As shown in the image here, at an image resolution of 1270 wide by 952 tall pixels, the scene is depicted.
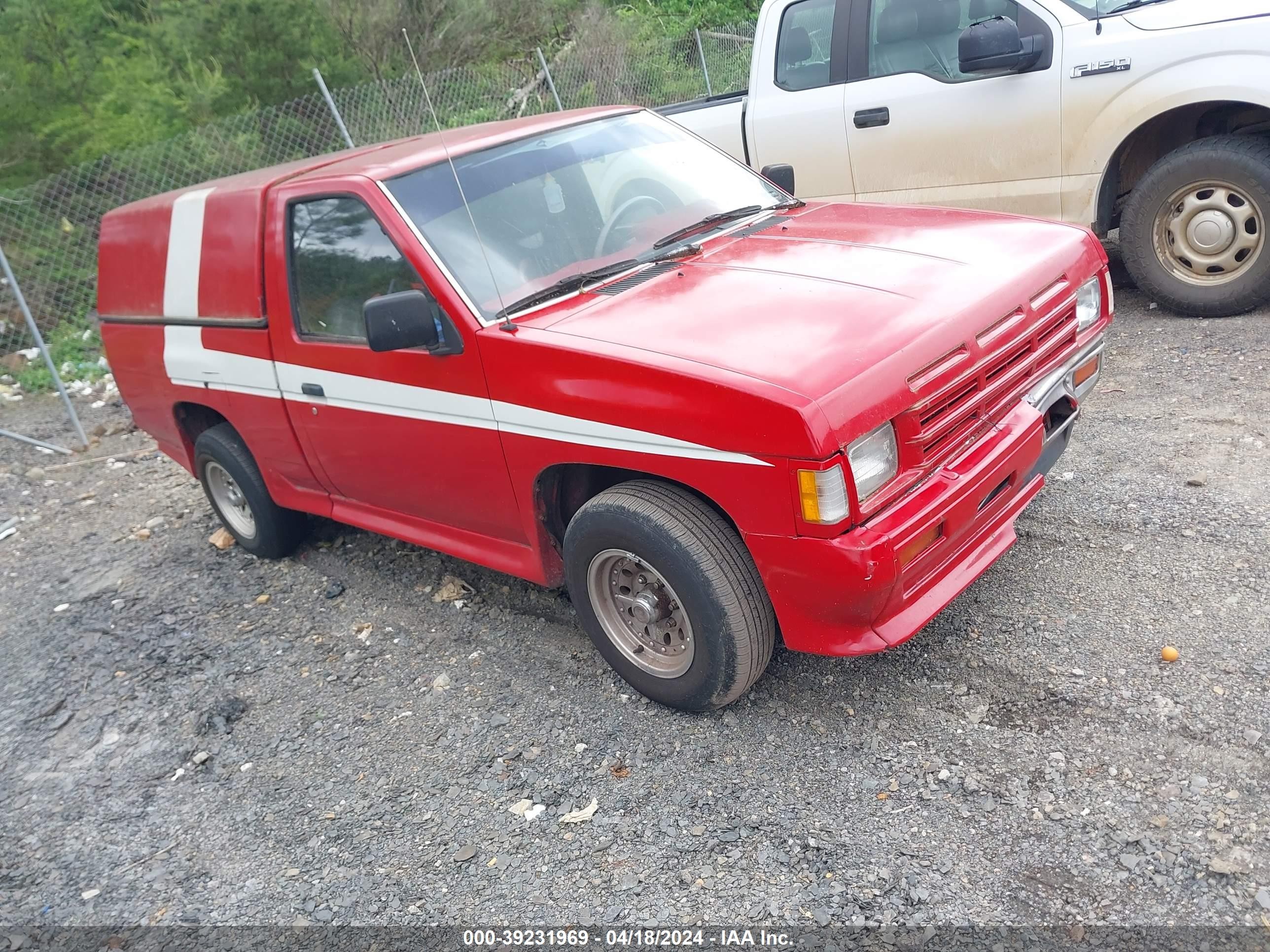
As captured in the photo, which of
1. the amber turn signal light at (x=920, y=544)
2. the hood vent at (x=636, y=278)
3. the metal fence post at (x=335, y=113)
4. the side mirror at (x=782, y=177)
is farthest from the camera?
the metal fence post at (x=335, y=113)

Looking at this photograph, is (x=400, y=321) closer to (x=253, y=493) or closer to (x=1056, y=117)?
(x=253, y=493)

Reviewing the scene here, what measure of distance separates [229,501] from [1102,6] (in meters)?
5.41

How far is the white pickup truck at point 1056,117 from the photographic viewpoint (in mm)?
5148

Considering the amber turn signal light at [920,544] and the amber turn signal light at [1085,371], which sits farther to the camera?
the amber turn signal light at [1085,371]

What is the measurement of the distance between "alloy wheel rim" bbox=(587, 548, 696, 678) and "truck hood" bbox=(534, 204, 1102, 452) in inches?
29.5

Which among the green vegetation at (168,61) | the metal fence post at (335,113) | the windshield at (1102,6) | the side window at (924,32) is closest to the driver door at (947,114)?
the side window at (924,32)

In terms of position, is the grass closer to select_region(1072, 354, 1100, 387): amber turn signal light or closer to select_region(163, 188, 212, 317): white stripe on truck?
select_region(163, 188, 212, 317): white stripe on truck

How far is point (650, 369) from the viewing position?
288 centimetres

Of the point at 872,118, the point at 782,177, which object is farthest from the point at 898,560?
the point at 872,118

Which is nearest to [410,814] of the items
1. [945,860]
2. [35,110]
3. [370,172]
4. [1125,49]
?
→ [945,860]

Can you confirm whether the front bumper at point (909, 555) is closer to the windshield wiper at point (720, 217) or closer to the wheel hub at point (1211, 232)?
the windshield wiper at point (720, 217)

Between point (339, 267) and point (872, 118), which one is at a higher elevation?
point (339, 267)

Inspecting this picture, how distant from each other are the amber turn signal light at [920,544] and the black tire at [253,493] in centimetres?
322

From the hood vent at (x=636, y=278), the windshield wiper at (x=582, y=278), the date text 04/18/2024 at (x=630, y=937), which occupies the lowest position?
the date text 04/18/2024 at (x=630, y=937)
